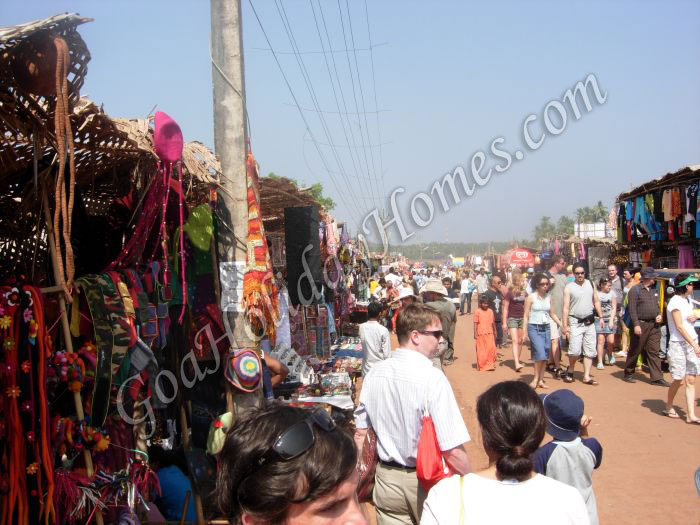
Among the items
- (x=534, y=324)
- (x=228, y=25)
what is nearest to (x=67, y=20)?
(x=228, y=25)

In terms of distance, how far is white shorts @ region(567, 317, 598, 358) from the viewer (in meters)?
9.29

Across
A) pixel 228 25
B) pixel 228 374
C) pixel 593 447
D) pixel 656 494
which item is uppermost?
pixel 228 25

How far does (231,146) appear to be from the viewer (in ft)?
12.9

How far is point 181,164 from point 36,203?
85 centimetres

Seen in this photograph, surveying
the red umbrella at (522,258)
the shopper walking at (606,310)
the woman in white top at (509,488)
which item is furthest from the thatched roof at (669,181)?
the red umbrella at (522,258)

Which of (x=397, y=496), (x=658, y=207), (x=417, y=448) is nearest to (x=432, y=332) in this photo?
(x=417, y=448)

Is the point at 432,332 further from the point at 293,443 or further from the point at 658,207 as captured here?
the point at 658,207

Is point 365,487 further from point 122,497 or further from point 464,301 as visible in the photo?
point 464,301

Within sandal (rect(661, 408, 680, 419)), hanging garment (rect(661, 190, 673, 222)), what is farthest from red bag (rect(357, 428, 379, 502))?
hanging garment (rect(661, 190, 673, 222))

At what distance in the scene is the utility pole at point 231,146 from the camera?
154 inches

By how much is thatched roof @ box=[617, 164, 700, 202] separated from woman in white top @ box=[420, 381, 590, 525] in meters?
10.4

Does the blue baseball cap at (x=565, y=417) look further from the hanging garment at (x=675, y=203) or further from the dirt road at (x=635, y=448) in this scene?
the hanging garment at (x=675, y=203)

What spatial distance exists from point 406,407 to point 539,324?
6767 millimetres

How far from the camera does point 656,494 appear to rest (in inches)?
210
